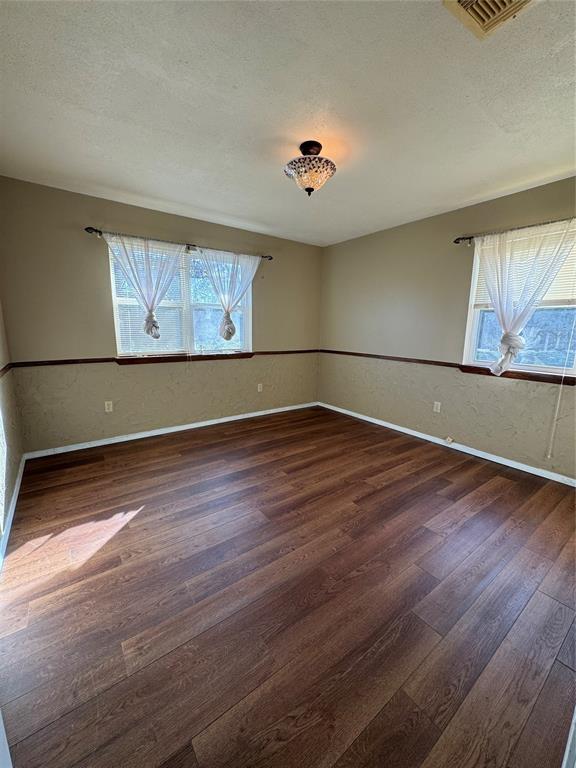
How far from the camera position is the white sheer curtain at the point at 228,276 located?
11.6ft

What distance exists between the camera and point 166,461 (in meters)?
2.82

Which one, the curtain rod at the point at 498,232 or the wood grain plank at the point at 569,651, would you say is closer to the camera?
the wood grain plank at the point at 569,651

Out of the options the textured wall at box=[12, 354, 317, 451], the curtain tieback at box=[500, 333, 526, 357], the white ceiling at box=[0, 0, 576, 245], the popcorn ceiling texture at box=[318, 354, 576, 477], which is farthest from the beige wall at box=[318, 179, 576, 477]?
the textured wall at box=[12, 354, 317, 451]

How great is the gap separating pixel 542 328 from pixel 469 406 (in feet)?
3.02

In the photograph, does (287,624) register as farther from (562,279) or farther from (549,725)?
(562,279)

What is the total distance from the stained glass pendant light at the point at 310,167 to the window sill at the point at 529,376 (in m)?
2.22

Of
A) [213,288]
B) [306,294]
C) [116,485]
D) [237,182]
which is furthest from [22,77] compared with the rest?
[306,294]

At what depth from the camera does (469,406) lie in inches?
121

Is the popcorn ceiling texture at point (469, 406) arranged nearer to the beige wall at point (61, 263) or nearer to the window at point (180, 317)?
the window at point (180, 317)

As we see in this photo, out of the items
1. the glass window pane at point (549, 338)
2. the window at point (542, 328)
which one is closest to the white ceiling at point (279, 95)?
the window at point (542, 328)

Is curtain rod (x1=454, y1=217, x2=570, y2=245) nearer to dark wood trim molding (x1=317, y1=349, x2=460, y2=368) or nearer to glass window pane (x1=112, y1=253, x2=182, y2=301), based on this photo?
dark wood trim molding (x1=317, y1=349, x2=460, y2=368)

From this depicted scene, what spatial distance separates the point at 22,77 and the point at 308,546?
2.83 meters

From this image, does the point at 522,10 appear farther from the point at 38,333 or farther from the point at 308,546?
the point at 38,333

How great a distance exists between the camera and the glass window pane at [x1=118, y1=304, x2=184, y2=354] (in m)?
3.15
